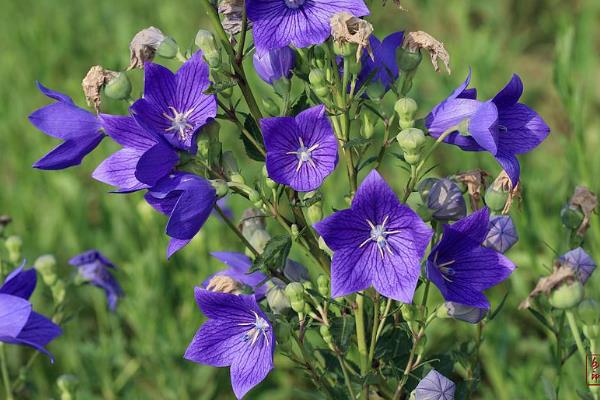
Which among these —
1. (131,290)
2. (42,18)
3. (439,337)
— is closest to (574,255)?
(439,337)

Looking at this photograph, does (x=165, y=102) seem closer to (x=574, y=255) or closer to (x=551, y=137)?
(x=574, y=255)

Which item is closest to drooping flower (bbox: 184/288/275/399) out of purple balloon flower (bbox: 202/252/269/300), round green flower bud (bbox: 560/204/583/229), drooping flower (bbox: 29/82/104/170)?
purple balloon flower (bbox: 202/252/269/300)

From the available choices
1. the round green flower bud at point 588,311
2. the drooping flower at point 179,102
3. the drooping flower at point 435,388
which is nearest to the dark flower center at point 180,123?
the drooping flower at point 179,102

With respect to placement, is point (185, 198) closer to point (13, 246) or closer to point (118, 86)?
point (118, 86)

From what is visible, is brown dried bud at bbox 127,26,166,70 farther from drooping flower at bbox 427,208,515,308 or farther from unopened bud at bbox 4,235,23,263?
unopened bud at bbox 4,235,23,263

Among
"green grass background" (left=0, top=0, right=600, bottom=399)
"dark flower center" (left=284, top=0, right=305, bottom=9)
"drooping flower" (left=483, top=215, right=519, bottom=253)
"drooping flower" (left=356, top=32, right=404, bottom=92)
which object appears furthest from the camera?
"green grass background" (left=0, top=0, right=600, bottom=399)
